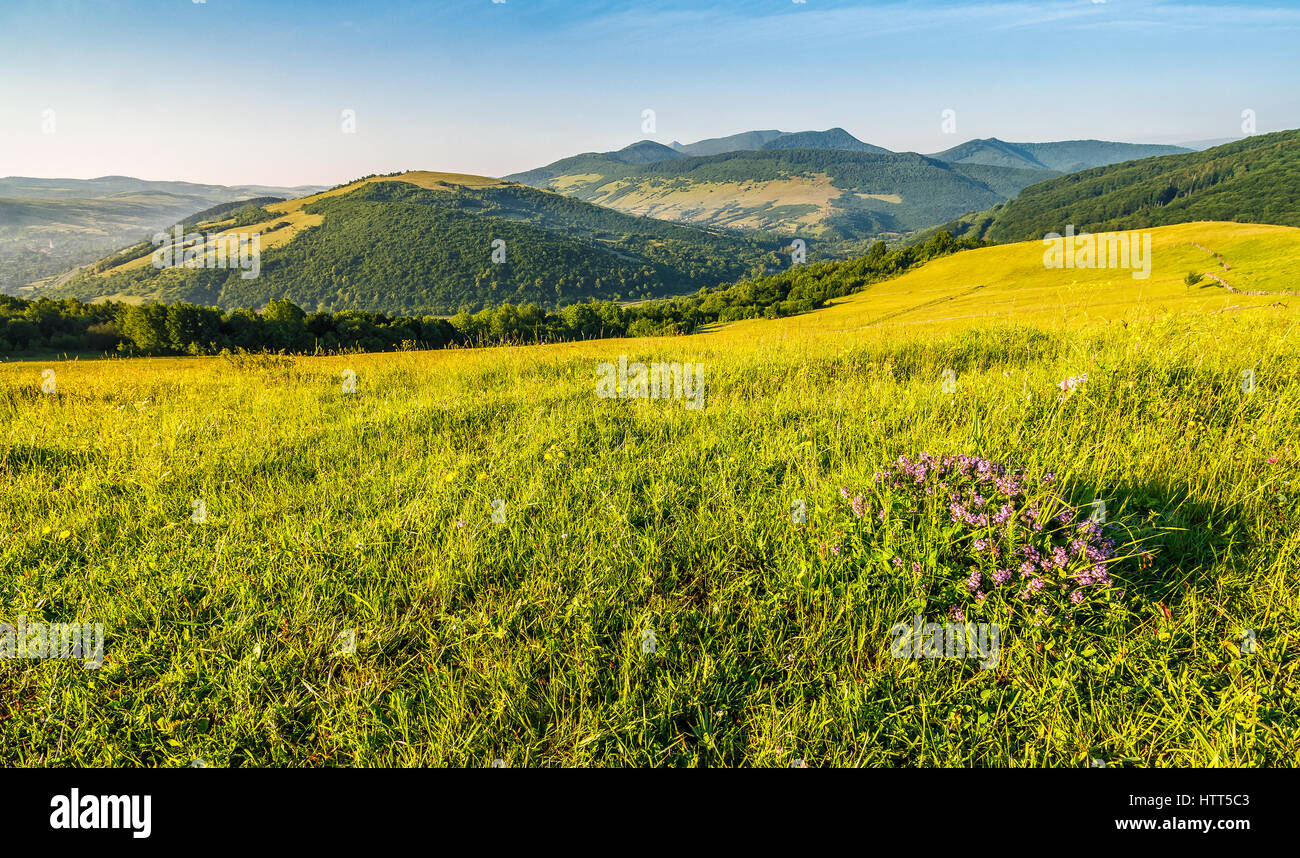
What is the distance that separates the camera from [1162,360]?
214 inches

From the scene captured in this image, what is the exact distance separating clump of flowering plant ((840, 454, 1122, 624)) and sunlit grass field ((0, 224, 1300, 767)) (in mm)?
124
